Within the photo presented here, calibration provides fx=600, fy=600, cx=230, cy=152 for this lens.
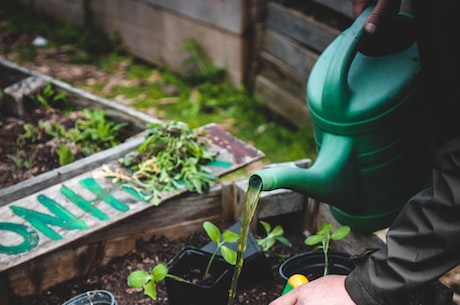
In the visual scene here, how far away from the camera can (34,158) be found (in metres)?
2.94

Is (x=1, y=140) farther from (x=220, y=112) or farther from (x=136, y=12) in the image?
(x=136, y=12)

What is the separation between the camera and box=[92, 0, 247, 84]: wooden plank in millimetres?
3801

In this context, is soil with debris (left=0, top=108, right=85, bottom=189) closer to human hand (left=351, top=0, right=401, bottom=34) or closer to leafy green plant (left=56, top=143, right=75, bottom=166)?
leafy green plant (left=56, top=143, right=75, bottom=166)

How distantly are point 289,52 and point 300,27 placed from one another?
17cm

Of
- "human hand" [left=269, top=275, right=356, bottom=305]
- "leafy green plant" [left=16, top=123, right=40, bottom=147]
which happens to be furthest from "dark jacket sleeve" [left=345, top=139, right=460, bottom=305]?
"leafy green plant" [left=16, top=123, right=40, bottom=147]

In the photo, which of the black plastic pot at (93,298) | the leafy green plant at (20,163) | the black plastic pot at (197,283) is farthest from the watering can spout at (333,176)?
the leafy green plant at (20,163)

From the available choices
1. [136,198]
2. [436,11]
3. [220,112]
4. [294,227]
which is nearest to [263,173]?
[436,11]

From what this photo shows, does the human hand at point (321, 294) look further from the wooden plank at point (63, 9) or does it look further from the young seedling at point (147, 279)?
the wooden plank at point (63, 9)

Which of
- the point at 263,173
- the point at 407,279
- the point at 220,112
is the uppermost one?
the point at 263,173

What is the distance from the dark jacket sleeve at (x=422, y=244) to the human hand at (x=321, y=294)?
0.05 m

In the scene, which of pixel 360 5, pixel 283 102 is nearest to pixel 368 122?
pixel 360 5

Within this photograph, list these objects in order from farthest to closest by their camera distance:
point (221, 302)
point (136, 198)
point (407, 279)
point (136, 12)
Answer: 1. point (136, 12)
2. point (136, 198)
3. point (221, 302)
4. point (407, 279)

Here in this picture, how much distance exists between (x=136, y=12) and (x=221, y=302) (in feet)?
9.21

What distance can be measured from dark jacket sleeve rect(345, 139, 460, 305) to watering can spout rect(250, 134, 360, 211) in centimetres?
34
